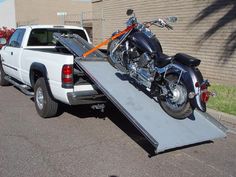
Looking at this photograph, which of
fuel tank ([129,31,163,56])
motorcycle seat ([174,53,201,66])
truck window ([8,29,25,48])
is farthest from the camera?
truck window ([8,29,25,48])

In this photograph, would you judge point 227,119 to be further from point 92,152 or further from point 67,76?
point 67,76

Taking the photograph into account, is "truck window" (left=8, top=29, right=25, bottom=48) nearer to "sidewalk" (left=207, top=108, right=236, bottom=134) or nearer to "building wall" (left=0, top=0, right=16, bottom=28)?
"sidewalk" (left=207, top=108, right=236, bottom=134)

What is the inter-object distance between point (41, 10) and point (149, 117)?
3073cm

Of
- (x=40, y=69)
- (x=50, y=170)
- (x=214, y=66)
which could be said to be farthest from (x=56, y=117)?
(x=214, y=66)

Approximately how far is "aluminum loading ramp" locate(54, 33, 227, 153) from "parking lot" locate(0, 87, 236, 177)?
0.86ft

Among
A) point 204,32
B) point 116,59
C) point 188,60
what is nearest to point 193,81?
point 188,60

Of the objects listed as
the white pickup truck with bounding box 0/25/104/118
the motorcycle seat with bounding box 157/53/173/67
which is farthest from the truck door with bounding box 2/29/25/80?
the motorcycle seat with bounding box 157/53/173/67

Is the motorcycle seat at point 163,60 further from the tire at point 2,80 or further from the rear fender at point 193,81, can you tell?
the tire at point 2,80

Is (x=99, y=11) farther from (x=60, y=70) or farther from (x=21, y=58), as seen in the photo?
(x=60, y=70)

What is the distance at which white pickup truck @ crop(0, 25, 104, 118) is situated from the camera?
19.3 ft

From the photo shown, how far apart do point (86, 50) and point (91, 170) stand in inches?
119

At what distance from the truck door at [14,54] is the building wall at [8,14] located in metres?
25.3

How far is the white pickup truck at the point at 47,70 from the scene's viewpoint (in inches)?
232

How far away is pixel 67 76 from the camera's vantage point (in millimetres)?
5840
